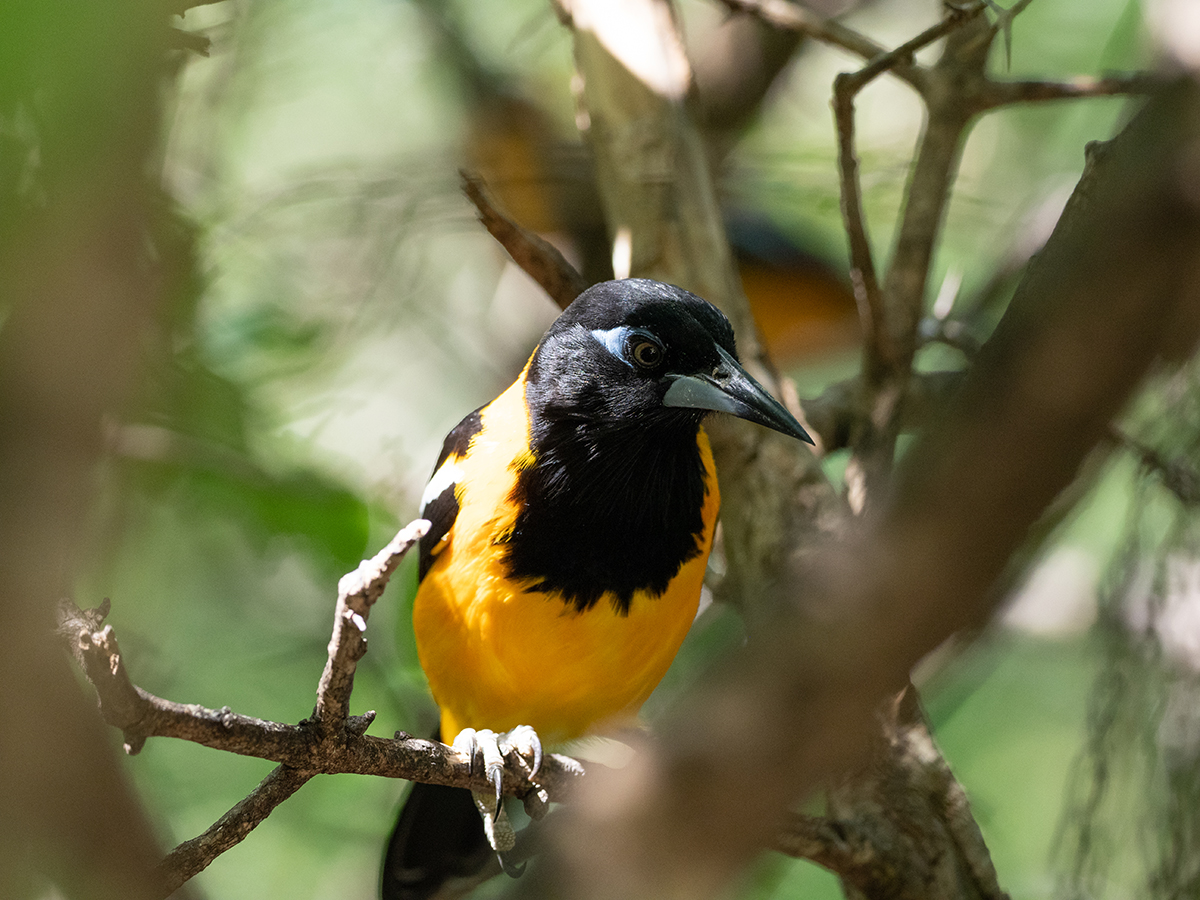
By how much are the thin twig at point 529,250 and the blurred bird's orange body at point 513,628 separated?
0.43 meters

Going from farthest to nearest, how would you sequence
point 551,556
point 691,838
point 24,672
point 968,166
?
point 968,166
point 551,556
point 691,838
point 24,672

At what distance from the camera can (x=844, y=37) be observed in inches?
133

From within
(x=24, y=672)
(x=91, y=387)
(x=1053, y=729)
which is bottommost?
(x=1053, y=729)

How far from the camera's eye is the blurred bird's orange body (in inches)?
108

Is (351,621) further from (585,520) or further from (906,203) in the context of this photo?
(906,203)

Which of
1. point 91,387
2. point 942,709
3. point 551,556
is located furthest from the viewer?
point 942,709

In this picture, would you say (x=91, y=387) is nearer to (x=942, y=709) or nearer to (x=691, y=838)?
(x=691, y=838)

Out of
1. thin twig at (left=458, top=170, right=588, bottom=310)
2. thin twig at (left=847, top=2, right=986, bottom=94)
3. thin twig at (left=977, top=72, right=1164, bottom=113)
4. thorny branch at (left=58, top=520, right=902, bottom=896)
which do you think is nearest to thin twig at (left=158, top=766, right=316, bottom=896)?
thorny branch at (left=58, top=520, right=902, bottom=896)

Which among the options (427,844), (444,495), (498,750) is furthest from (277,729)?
(427,844)

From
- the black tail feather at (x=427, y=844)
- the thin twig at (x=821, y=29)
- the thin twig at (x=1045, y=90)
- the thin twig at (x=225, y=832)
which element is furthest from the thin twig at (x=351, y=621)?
the thin twig at (x=1045, y=90)

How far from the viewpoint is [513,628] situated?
108 inches

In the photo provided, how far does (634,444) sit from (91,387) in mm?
1542

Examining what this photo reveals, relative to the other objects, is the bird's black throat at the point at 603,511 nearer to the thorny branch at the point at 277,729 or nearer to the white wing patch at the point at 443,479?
the white wing patch at the point at 443,479

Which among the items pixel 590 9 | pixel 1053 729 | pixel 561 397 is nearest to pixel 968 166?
pixel 1053 729
